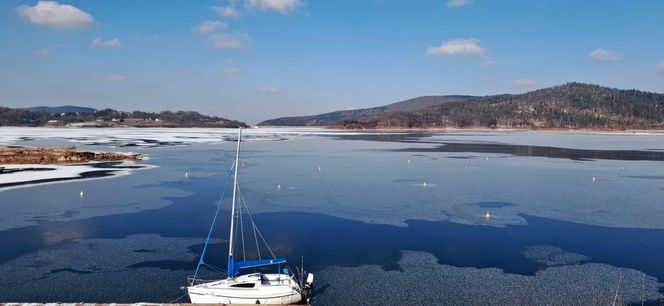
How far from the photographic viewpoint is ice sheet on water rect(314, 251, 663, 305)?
14.5m

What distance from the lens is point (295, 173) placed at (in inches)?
1687

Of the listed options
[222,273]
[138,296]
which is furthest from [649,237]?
[138,296]

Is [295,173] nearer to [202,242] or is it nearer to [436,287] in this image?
[202,242]

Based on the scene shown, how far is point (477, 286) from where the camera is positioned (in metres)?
15.7

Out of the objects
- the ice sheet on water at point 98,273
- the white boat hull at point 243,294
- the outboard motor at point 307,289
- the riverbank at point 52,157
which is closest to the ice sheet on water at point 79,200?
the ice sheet on water at point 98,273

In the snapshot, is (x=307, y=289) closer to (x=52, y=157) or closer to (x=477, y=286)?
(x=477, y=286)

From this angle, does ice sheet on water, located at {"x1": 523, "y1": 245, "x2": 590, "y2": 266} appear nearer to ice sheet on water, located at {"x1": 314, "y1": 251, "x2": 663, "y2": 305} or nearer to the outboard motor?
ice sheet on water, located at {"x1": 314, "y1": 251, "x2": 663, "y2": 305}

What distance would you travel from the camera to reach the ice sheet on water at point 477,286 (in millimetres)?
14547

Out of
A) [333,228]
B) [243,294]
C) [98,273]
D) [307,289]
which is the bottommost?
[98,273]

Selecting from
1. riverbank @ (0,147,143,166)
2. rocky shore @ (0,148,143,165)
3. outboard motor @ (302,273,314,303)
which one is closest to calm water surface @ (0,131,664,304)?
outboard motor @ (302,273,314,303)

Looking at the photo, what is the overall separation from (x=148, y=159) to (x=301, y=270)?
140 ft

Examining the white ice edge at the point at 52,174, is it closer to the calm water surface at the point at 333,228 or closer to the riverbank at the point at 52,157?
the calm water surface at the point at 333,228

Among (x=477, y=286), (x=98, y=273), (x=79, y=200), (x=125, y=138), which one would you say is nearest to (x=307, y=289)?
(x=477, y=286)

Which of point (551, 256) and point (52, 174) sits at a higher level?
point (52, 174)
